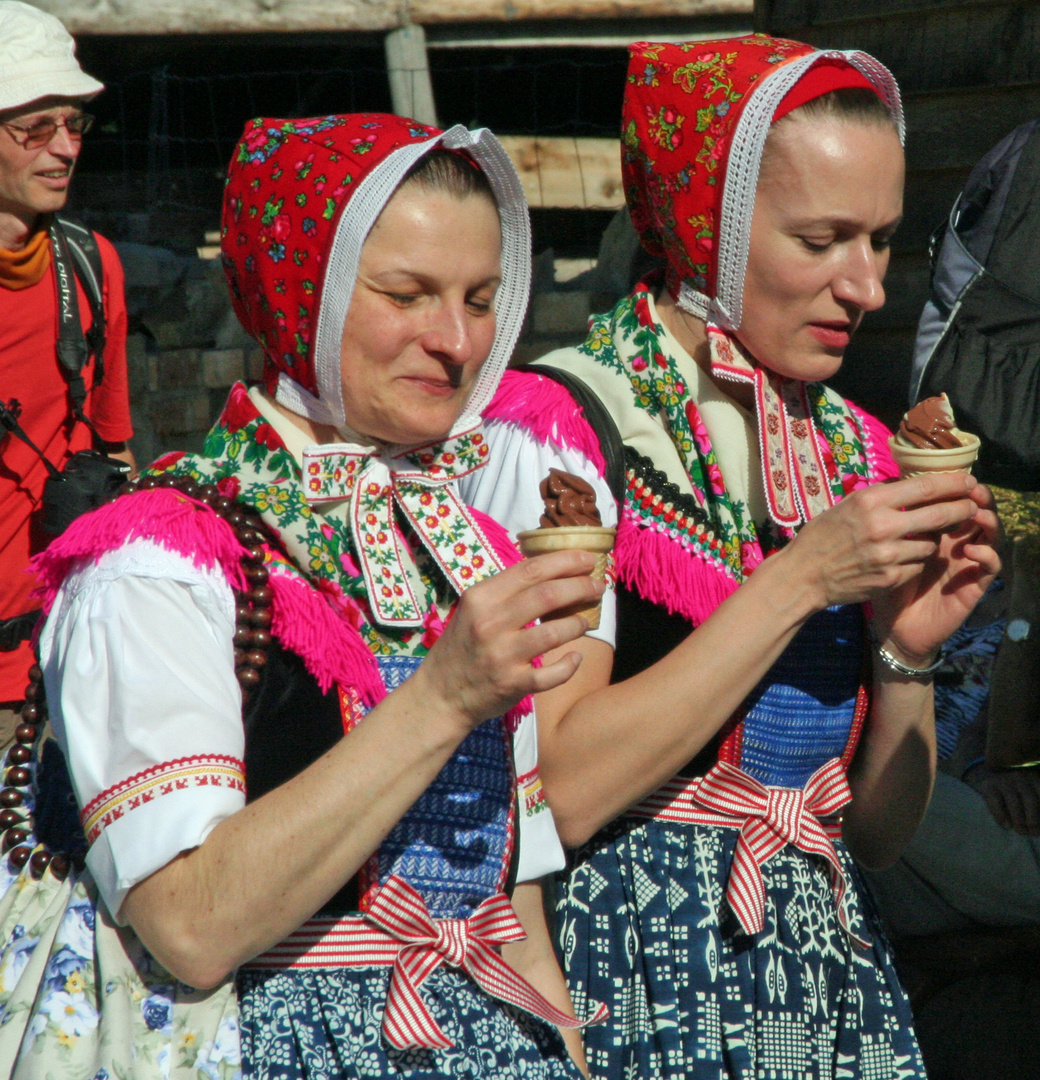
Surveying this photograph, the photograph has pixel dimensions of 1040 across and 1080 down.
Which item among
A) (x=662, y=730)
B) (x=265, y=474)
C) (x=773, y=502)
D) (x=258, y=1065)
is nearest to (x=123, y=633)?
(x=265, y=474)

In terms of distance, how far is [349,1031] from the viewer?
69.4 inches

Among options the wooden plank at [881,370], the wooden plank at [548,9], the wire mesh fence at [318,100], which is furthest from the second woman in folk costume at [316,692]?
the wire mesh fence at [318,100]

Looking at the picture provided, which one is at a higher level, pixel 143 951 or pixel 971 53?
pixel 971 53

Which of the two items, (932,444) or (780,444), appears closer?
(932,444)

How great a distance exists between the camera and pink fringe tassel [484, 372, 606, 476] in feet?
7.53

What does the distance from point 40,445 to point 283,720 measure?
96.5 inches

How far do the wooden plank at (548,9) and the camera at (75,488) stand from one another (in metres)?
4.18

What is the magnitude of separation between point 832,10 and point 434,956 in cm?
354

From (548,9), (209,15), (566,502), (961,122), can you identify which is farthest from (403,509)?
(548,9)

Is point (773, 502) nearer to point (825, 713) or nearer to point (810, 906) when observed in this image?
point (825, 713)

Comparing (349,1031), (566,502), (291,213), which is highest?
(291,213)

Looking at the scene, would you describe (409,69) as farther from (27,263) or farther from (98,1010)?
(98,1010)

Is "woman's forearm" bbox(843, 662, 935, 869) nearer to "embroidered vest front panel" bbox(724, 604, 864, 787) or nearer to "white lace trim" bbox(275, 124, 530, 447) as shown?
"embroidered vest front panel" bbox(724, 604, 864, 787)

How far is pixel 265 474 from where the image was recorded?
76.3 inches
